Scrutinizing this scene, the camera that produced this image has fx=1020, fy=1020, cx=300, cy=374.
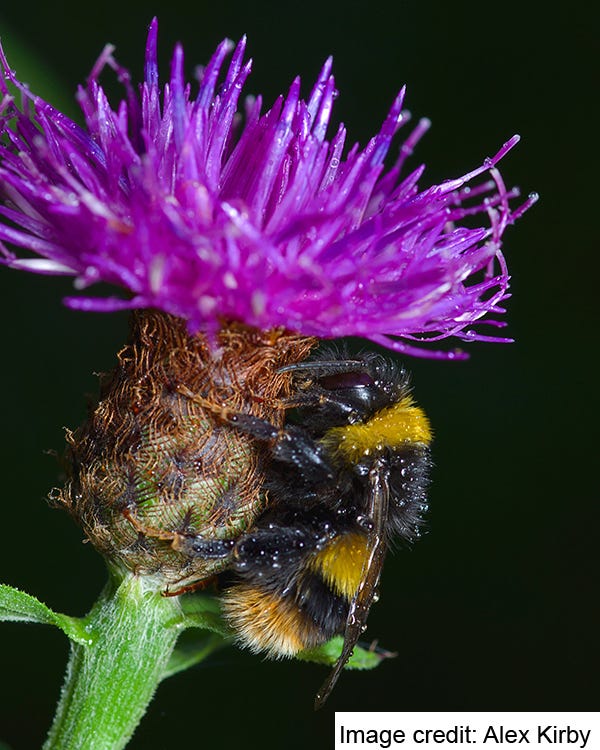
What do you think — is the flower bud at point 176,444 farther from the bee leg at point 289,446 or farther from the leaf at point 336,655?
the leaf at point 336,655

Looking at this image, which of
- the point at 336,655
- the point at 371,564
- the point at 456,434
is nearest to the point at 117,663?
the point at 336,655

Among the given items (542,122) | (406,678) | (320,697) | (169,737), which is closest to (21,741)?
(169,737)

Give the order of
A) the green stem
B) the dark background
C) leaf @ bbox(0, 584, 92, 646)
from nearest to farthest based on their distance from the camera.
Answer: leaf @ bbox(0, 584, 92, 646) < the green stem < the dark background

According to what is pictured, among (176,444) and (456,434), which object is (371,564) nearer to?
(176,444)

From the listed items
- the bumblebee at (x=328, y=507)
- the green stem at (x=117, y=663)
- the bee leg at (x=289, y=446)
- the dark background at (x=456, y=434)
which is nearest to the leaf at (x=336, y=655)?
the bumblebee at (x=328, y=507)

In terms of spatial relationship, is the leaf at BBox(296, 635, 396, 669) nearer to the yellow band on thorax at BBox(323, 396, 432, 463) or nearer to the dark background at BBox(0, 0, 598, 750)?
the yellow band on thorax at BBox(323, 396, 432, 463)

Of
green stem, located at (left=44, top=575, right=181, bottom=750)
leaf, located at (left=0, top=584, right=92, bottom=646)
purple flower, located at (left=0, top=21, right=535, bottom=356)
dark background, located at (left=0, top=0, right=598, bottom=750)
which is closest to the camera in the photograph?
purple flower, located at (left=0, top=21, right=535, bottom=356)

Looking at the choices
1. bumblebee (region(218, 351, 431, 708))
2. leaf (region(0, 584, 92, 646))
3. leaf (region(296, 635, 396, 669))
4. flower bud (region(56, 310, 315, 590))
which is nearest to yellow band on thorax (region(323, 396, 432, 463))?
bumblebee (region(218, 351, 431, 708))
